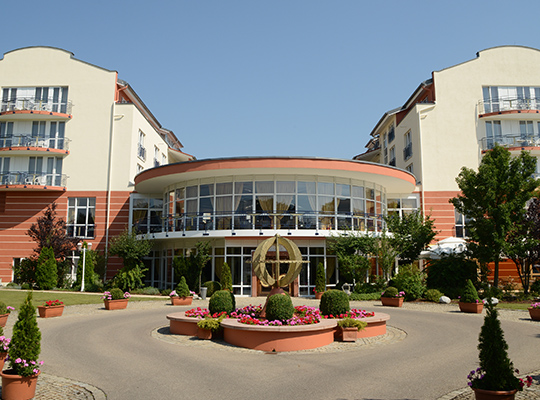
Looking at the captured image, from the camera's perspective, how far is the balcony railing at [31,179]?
108ft

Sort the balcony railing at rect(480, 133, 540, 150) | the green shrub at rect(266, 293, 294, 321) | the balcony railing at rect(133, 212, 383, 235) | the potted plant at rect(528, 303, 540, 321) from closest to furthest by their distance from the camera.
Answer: the green shrub at rect(266, 293, 294, 321), the potted plant at rect(528, 303, 540, 321), the balcony railing at rect(133, 212, 383, 235), the balcony railing at rect(480, 133, 540, 150)

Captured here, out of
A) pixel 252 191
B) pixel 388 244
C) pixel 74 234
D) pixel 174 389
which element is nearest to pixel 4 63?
pixel 74 234

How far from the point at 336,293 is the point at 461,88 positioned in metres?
26.2

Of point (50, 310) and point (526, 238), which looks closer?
point (50, 310)

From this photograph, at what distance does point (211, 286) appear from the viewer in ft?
82.0

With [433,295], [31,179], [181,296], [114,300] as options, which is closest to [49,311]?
[114,300]

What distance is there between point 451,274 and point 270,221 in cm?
1036

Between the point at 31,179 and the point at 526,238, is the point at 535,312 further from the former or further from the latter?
the point at 31,179

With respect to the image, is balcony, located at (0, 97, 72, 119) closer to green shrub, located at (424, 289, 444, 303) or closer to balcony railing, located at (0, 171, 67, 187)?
balcony railing, located at (0, 171, 67, 187)

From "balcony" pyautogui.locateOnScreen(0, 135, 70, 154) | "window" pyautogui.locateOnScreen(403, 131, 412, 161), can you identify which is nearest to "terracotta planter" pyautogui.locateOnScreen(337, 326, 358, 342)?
"window" pyautogui.locateOnScreen(403, 131, 412, 161)

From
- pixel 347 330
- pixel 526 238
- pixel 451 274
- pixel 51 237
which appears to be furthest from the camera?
pixel 51 237

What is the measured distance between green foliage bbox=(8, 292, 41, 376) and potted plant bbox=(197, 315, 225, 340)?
18.5ft

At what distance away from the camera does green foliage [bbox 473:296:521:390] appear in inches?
237

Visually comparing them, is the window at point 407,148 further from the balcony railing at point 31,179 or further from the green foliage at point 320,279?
the balcony railing at point 31,179
